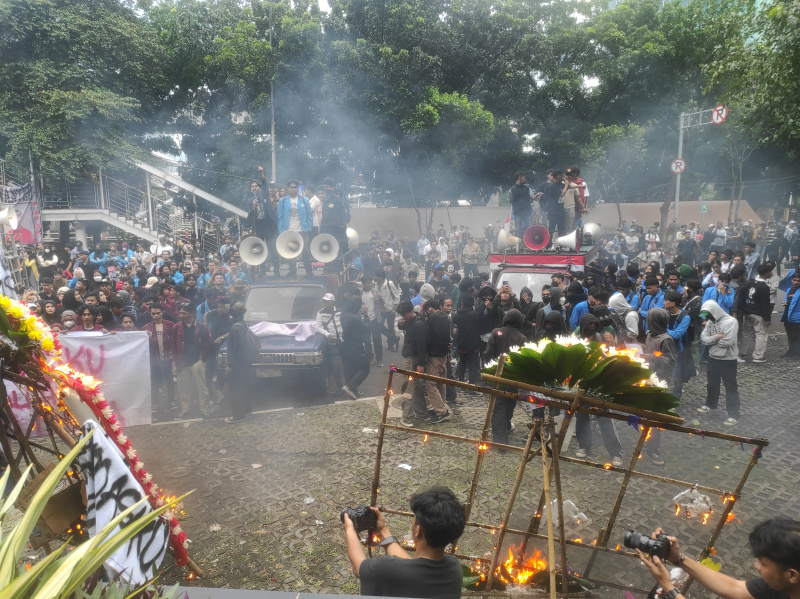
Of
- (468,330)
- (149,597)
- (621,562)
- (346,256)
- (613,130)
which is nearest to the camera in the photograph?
(149,597)

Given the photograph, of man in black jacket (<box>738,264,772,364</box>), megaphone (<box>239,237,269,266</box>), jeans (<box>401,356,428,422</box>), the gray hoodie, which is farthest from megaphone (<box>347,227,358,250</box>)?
the gray hoodie

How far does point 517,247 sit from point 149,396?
787 centimetres

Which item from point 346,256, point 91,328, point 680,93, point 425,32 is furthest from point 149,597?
point 680,93

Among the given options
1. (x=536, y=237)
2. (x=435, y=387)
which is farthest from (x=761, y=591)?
(x=536, y=237)

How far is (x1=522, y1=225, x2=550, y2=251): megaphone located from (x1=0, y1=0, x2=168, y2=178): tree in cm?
1758

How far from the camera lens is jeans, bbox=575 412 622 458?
20.7ft

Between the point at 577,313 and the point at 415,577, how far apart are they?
617 centimetres

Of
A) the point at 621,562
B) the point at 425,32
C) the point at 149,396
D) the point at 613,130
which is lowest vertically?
the point at 621,562

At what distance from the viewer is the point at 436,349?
7941 mm

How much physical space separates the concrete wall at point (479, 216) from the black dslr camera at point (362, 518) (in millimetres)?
27991

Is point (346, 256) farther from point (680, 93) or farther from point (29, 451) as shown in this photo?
point (680, 93)

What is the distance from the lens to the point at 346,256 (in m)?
14.4

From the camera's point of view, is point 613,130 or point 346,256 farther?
point 613,130

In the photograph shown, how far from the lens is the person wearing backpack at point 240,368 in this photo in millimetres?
7816
